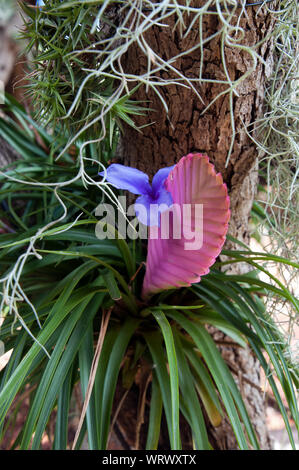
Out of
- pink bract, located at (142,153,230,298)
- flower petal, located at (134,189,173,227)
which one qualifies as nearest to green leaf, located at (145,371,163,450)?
pink bract, located at (142,153,230,298)

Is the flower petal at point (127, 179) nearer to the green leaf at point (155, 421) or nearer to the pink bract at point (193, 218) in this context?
the pink bract at point (193, 218)

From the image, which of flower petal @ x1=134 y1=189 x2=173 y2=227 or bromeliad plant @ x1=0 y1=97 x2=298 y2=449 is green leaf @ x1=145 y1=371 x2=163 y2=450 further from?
flower petal @ x1=134 y1=189 x2=173 y2=227

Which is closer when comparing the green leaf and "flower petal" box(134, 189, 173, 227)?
"flower petal" box(134, 189, 173, 227)

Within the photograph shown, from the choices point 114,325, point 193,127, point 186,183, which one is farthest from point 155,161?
point 114,325

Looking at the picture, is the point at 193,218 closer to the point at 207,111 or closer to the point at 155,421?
the point at 207,111

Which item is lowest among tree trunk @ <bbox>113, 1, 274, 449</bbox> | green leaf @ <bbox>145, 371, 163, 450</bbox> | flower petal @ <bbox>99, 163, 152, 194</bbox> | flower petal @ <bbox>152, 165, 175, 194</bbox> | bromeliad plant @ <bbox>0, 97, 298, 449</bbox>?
green leaf @ <bbox>145, 371, 163, 450</bbox>

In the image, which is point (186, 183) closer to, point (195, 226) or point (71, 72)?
point (195, 226)

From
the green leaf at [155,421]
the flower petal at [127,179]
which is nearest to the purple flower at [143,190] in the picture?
the flower petal at [127,179]
